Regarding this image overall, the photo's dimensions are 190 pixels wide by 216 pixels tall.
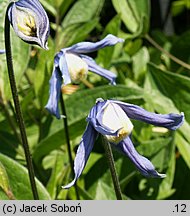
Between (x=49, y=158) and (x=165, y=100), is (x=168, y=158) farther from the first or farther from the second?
(x=49, y=158)

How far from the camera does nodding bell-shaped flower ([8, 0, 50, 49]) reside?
877 mm

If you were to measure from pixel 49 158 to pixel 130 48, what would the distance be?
0.51 m

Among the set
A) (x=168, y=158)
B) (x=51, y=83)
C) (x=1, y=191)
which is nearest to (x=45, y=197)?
(x=1, y=191)

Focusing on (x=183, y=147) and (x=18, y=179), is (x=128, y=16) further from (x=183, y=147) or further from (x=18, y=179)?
(x=18, y=179)

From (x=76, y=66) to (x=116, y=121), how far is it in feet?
0.87

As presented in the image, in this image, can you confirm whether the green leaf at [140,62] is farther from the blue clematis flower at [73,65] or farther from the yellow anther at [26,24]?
the yellow anther at [26,24]

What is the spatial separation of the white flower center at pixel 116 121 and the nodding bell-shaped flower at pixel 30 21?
6.2 inches

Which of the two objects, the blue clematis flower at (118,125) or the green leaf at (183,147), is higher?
the blue clematis flower at (118,125)

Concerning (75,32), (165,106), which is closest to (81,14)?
(75,32)

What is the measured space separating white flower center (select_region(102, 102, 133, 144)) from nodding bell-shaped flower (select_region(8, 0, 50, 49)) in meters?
0.16

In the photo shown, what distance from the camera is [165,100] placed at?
1471mm

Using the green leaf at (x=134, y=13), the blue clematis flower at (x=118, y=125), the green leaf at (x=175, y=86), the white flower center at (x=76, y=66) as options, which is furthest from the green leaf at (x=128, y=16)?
the blue clematis flower at (x=118, y=125)

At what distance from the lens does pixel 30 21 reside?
91 cm

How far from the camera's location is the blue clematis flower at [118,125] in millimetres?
968
